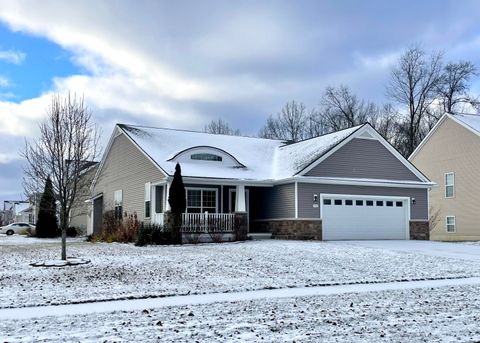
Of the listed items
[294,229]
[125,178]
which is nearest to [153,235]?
[294,229]

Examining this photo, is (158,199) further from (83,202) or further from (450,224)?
(450,224)

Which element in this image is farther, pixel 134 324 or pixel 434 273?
pixel 434 273

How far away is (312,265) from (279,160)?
1395 cm

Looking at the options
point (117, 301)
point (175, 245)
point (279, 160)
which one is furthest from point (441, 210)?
point (117, 301)

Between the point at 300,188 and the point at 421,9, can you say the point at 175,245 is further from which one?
the point at 421,9

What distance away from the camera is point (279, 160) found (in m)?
27.6

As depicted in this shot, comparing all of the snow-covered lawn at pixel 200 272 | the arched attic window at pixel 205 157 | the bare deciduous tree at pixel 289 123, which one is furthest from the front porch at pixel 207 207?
the bare deciduous tree at pixel 289 123

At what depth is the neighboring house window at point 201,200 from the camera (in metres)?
23.9

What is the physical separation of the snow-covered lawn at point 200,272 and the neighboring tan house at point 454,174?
15.3 meters

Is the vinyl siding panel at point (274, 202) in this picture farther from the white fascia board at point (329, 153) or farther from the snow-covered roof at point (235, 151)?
the white fascia board at point (329, 153)

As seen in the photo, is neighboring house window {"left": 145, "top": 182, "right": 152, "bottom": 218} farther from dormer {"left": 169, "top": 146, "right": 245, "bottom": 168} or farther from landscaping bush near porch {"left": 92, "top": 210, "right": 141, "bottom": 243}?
dormer {"left": 169, "top": 146, "right": 245, "bottom": 168}

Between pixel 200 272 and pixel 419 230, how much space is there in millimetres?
16513

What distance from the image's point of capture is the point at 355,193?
2469cm

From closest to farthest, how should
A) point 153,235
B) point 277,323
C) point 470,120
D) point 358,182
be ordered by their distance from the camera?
point 277,323 → point 153,235 → point 358,182 → point 470,120
